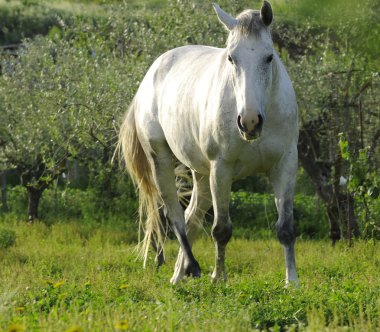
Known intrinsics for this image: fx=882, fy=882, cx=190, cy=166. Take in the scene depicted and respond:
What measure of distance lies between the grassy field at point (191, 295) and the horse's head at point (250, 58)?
128 centimetres

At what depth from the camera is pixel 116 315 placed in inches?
207

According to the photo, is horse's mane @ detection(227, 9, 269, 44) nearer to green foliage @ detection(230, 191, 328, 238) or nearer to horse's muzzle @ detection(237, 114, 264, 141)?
horse's muzzle @ detection(237, 114, 264, 141)

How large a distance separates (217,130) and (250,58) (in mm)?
875

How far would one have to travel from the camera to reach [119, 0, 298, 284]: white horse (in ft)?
22.9

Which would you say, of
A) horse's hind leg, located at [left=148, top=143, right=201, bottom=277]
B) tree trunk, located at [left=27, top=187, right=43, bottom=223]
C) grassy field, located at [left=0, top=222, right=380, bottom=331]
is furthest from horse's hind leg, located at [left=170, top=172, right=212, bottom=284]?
tree trunk, located at [left=27, top=187, right=43, bottom=223]

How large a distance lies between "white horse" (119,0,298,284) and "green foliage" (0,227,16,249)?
106 inches

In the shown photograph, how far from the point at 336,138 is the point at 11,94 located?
642 centimetres

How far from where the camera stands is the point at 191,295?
6691mm

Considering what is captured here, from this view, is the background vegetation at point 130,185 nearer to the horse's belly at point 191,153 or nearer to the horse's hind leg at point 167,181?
the horse's hind leg at point 167,181

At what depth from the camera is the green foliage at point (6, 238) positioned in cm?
1182

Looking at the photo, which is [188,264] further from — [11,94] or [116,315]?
[11,94]

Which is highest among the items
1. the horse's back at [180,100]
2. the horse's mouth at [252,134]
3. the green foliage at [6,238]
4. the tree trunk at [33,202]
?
the horse's back at [180,100]

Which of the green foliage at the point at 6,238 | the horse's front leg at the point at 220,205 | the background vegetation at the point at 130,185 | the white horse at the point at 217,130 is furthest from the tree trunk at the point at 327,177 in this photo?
the green foliage at the point at 6,238

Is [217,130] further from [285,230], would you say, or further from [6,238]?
[6,238]
